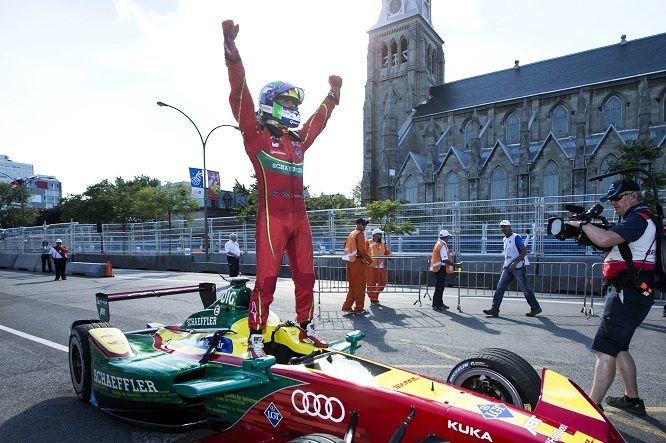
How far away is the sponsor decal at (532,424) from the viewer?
1.97 metres

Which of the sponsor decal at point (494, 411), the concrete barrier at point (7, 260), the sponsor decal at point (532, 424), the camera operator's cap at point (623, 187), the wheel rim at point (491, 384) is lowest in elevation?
the concrete barrier at point (7, 260)

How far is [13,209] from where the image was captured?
58.4 m

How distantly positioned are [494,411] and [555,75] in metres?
53.9

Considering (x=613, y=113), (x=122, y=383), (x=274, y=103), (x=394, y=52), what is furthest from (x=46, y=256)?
(x=394, y=52)

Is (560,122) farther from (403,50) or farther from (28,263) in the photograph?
(28,263)

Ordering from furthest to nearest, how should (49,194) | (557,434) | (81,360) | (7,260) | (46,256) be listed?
1. (49,194)
2. (7,260)
3. (46,256)
4. (81,360)
5. (557,434)

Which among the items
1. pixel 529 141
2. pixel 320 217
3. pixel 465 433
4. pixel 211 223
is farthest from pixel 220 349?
pixel 529 141

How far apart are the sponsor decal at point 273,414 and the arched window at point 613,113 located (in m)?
49.3

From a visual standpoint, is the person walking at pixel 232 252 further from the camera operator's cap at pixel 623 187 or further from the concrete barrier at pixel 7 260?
the concrete barrier at pixel 7 260

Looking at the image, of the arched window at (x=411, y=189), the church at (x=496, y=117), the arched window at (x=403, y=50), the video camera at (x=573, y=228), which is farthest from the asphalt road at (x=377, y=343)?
the arched window at (x=403, y=50)

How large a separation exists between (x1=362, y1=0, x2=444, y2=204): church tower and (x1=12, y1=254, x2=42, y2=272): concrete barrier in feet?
121

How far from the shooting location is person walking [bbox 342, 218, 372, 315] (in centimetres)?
887

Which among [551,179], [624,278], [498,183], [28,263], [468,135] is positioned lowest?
[28,263]

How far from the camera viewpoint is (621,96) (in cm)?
4141
